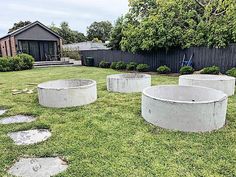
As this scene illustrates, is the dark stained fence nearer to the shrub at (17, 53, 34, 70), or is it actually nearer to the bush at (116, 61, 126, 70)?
the bush at (116, 61, 126, 70)

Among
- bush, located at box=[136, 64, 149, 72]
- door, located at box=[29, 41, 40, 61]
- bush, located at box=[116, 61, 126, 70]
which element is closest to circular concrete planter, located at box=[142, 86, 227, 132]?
bush, located at box=[136, 64, 149, 72]

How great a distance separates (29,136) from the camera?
3701 mm

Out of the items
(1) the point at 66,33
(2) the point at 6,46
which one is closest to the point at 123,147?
(2) the point at 6,46

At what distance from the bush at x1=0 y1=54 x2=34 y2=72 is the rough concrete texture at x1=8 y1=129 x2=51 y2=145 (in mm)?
13769

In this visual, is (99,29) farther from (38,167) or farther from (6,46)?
(38,167)

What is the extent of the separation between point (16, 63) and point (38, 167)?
15516mm

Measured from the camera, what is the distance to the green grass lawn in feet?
8.67

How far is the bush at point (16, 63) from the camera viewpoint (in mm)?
15695

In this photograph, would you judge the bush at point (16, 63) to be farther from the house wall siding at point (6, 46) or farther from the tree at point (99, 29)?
the tree at point (99, 29)

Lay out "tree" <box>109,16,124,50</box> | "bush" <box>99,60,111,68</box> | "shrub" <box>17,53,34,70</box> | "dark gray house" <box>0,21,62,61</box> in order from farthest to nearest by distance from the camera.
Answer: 1. "dark gray house" <box>0,21,62,61</box>
2. "tree" <box>109,16,124,50</box>
3. "bush" <box>99,60,111,68</box>
4. "shrub" <box>17,53,34,70</box>

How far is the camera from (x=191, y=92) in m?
5.34

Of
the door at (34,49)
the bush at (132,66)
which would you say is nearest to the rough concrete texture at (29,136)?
the bush at (132,66)

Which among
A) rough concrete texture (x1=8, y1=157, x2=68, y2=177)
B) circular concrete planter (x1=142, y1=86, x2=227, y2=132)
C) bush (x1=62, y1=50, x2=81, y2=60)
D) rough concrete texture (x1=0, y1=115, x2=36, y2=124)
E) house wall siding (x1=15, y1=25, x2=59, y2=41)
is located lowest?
rough concrete texture (x1=8, y1=157, x2=68, y2=177)

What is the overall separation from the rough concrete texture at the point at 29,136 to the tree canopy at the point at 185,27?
9.35 metres
